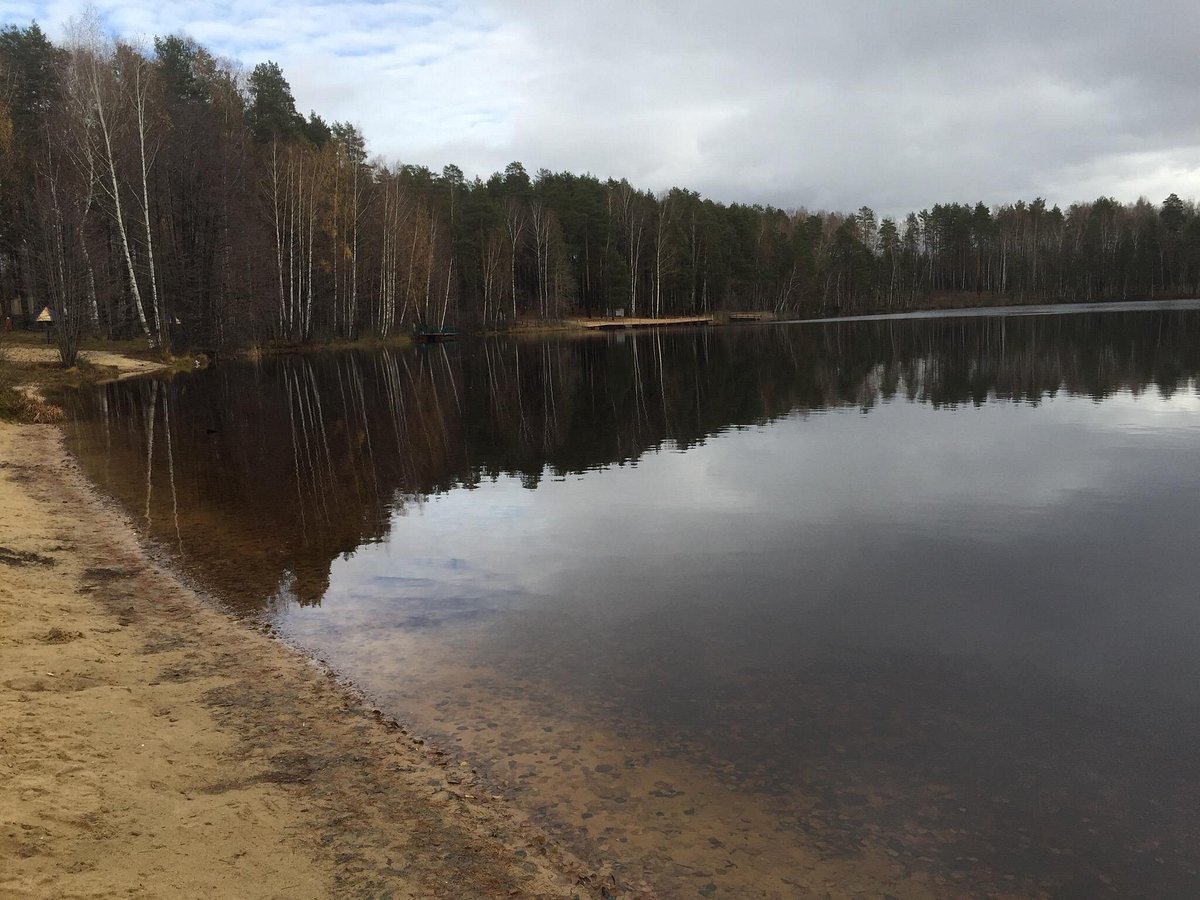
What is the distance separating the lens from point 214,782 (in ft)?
15.7

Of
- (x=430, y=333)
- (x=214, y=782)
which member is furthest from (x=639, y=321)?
(x=214, y=782)

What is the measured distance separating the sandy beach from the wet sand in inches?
0.5

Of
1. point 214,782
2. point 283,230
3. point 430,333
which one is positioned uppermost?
point 283,230

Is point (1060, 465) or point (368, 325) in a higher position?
point (368, 325)

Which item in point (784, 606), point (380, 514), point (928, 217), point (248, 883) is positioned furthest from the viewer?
point (928, 217)

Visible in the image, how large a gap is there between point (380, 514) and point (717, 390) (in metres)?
17.9

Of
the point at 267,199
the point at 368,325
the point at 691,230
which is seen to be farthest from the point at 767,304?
the point at 267,199

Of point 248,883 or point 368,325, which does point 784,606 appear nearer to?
point 248,883

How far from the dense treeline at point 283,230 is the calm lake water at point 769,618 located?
1042 inches

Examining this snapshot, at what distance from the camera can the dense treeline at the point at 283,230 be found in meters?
41.1

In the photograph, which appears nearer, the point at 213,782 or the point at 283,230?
the point at 213,782

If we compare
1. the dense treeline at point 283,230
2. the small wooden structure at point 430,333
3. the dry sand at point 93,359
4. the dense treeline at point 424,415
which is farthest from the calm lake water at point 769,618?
the small wooden structure at point 430,333

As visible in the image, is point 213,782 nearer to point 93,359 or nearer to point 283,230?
point 93,359

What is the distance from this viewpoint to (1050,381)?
92.3ft
